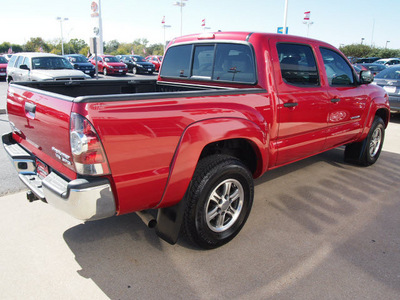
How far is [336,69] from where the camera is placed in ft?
13.4

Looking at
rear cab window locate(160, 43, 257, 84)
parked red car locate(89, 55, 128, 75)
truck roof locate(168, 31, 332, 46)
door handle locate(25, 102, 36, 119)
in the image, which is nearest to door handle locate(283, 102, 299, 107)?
rear cab window locate(160, 43, 257, 84)

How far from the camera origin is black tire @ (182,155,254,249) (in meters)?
2.53

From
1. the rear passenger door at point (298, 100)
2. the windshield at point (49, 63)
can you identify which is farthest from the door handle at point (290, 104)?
the windshield at point (49, 63)

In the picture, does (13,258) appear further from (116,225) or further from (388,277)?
(388,277)

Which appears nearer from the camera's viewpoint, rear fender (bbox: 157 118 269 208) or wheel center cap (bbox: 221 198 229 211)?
rear fender (bbox: 157 118 269 208)

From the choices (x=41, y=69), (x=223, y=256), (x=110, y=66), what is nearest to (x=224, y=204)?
(x=223, y=256)

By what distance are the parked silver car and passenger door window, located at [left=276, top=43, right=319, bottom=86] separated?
10106 millimetres

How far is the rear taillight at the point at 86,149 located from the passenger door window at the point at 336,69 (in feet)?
9.98

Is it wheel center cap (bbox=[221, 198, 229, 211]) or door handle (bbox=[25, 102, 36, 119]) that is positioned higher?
door handle (bbox=[25, 102, 36, 119])

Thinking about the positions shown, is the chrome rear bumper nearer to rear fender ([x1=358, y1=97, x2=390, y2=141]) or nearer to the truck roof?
the truck roof

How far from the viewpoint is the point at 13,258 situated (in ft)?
8.54

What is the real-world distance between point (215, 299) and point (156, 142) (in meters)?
A: 1.19

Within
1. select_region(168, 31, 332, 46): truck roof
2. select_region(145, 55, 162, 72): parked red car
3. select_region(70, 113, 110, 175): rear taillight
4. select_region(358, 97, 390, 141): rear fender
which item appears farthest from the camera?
select_region(145, 55, 162, 72): parked red car

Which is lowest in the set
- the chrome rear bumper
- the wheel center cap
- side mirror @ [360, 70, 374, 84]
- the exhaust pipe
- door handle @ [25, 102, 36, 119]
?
the exhaust pipe
